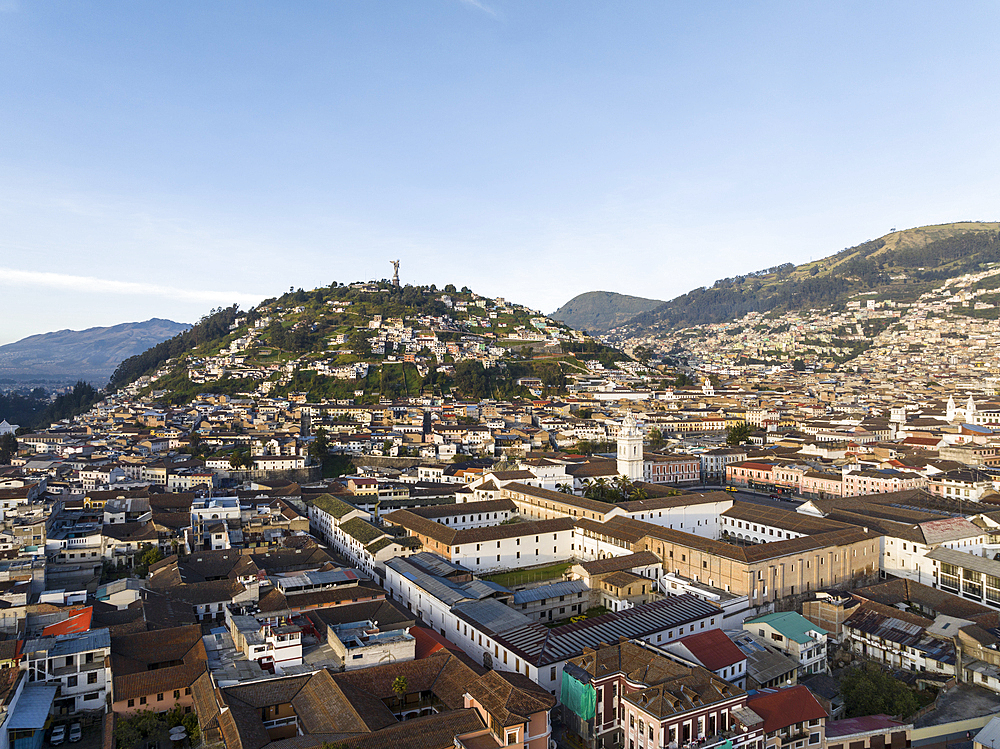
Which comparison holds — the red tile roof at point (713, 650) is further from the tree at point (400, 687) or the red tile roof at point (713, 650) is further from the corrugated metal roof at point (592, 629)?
the tree at point (400, 687)

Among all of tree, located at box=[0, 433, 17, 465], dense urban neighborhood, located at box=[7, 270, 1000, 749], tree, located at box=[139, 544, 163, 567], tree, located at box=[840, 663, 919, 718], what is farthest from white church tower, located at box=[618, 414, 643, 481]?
tree, located at box=[0, 433, 17, 465]

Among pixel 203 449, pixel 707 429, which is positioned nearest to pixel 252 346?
pixel 203 449

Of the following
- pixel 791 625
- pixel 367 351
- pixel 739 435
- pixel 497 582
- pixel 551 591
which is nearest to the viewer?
pixel 791 625

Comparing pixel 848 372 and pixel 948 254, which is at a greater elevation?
pixel 948 254

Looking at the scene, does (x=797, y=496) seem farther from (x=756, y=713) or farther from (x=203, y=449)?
(x=203, y=449)

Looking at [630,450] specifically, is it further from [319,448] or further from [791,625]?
[319,448]

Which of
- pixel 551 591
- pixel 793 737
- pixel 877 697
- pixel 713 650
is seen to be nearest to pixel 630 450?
pixel 551 591
